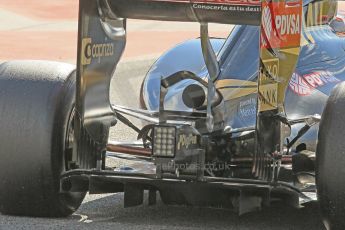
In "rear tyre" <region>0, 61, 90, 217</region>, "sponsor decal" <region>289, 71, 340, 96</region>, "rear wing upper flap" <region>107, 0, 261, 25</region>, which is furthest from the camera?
"sponsor decal" <region>289, 71, 340, 96</region>

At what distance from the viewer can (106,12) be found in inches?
235

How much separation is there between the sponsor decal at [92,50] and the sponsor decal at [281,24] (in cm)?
98

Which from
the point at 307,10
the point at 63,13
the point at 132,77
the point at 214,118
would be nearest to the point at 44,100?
the point at 214,118

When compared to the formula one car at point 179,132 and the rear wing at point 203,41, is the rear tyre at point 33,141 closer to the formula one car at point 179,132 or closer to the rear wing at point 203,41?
the formula one car at point 179,132

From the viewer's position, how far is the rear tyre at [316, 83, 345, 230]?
18.1 ft

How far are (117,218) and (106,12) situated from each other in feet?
4.20

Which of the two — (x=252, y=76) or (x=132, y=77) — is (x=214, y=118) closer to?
(x=252, y=76)

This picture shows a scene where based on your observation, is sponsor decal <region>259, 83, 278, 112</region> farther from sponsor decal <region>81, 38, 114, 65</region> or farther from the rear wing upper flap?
sponsor decal <region>81, 38, 114, 65</region>

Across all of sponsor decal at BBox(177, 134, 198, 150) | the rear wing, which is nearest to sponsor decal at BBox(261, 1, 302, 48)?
the rear wing

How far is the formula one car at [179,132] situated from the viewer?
5652 millimetres

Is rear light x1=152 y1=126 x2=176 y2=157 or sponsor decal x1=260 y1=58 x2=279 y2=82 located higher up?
sponsor decal x1=260 y1=58 x2=279 y2=82

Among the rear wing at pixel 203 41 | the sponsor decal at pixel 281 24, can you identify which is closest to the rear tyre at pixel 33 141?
the rear wing at pixel 203 41

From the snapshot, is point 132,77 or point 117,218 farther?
point 132,77

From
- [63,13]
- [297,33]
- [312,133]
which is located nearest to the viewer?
[297,33]
